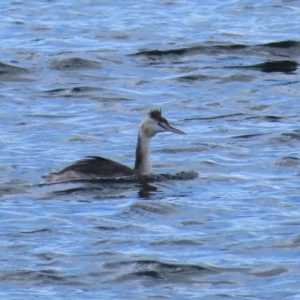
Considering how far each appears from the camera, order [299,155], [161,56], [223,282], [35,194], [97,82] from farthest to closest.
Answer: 1. [161,56]
2. [97,82]
3. [299,155]
4. [35,194]
5. [223,282]

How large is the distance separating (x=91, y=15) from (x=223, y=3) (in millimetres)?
3027

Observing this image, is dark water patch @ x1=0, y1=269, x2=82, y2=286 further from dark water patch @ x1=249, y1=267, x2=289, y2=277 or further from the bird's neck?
the bird's neck

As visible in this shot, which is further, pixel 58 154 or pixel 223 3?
pixel 223 3

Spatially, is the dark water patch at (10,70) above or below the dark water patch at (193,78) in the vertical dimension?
above

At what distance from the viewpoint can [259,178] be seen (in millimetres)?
15023

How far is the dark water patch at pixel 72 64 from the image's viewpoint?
2192 cm

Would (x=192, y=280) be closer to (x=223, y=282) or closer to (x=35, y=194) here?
(x=223, y=282)

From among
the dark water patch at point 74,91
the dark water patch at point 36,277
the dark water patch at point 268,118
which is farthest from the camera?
the dark water patch at point 74,91

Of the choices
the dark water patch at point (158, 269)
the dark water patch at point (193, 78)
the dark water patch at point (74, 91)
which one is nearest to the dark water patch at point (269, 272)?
the dark water patch at point (158, 269)

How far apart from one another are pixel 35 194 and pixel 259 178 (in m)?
2.43

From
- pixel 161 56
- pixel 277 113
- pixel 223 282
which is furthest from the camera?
pixel 161 56

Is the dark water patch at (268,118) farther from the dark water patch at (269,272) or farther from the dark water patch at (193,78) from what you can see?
the dark water patch at (269,272)

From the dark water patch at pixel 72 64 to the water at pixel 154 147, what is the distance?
40mm

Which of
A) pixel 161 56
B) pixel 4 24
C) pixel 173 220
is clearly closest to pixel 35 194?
pixel 173 220
